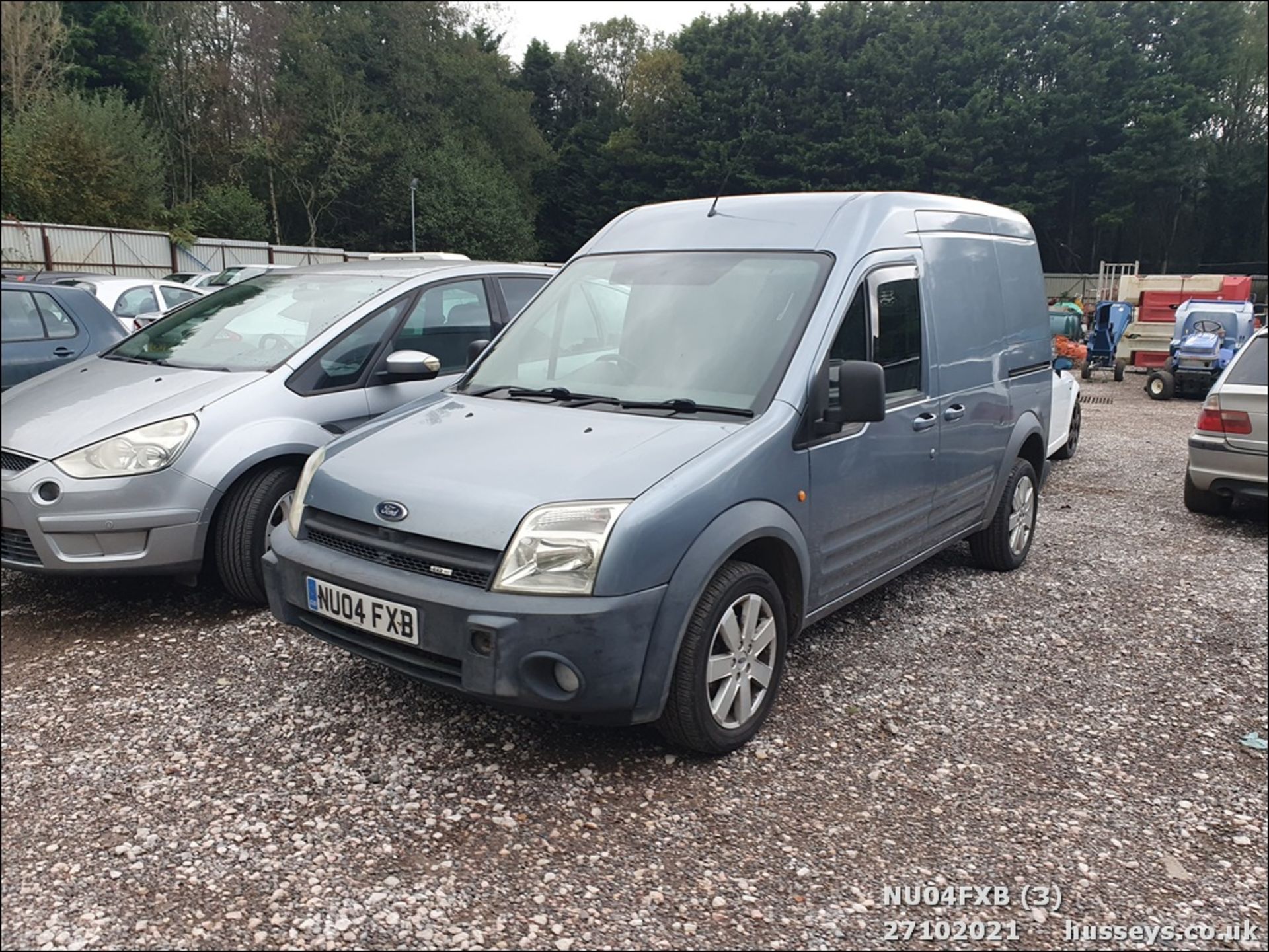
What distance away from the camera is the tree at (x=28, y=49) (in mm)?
708

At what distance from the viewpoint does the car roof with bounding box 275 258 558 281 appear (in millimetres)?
5160

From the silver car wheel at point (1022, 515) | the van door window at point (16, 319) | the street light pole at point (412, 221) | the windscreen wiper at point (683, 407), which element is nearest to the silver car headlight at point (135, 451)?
the windscreen wiper at point (683, 407)

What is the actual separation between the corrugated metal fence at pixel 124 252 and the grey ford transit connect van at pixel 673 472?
4.44 ft

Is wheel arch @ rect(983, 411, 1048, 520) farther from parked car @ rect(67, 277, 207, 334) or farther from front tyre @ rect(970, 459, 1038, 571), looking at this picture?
parked car @ rect(67, 277, 207, 334)

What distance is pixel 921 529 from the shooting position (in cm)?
409

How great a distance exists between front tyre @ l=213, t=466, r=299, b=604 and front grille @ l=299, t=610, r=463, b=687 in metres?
1.09

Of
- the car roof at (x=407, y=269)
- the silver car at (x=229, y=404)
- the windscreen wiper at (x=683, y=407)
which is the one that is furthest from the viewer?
the car roof at (x=407, y=269)

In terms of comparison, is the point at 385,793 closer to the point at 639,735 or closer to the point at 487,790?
the point at 487,790

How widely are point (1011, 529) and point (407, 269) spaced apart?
3.71 m

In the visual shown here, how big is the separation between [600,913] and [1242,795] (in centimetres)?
156

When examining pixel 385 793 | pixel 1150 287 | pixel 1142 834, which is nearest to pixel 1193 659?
pixel 1142 834

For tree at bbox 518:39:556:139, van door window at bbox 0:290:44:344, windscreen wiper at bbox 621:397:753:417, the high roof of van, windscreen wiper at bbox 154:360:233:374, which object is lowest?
windscreen wiper at bbox 621:397:753:417

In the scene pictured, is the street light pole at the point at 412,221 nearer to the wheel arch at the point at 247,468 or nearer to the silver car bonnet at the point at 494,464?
the wheel arch at the point at 247,468

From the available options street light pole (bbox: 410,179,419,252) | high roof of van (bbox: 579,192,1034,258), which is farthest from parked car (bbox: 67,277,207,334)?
street light pole (bbox: 410,179,419,252)
